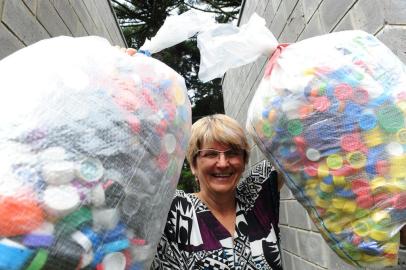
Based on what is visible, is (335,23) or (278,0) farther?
(278,0)

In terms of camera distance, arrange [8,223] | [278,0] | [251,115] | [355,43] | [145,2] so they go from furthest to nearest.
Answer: [145,2], [278,0], [251,115], [355,43], [8,223]

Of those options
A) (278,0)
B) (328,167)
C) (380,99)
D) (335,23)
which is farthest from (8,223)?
(278,0)

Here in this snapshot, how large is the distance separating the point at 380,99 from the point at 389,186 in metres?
0.18

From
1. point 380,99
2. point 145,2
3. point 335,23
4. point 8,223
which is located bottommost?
point 8,223

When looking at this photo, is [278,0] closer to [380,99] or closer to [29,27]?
[29,27]

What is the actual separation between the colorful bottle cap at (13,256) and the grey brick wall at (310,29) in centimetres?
94

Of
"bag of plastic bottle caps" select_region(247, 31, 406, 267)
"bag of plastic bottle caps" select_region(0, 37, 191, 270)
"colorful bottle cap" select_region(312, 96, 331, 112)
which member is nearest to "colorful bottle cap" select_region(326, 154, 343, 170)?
"bag of plastic bottle caps" select_region(247, 31, 406, 267)

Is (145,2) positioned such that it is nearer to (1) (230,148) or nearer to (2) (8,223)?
(1) (230,148)

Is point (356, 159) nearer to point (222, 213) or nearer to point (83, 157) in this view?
point (83, 157)

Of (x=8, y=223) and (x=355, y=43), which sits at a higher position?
(x=355, y=43)

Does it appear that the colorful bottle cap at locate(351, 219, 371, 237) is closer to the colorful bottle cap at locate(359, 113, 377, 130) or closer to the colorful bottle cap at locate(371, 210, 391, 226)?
the colorful bottle cap at locate(371, 210, 391, 226)

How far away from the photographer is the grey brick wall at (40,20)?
121 cm

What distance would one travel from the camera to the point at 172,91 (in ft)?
2.61

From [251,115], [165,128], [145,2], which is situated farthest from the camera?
[145,2]
